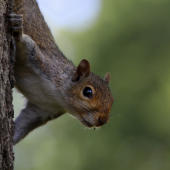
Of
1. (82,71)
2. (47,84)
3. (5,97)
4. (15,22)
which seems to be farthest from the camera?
(82,71)

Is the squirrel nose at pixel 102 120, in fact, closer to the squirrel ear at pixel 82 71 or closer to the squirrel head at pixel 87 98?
the squirrel head at pixel 87 98

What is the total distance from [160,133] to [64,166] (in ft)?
11.2

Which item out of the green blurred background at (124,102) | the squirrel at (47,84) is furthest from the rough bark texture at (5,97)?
the green blurred background at (124,102)

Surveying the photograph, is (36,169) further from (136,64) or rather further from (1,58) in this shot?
(1,58)

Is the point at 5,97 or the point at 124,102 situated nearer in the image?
the point at 5,97

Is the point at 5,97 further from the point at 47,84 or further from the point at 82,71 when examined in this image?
the point at 82,71

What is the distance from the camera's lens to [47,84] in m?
2.79

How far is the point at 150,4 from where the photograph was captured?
35.6 feet

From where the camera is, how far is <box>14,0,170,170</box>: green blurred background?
8.91m

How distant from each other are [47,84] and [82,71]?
498mm

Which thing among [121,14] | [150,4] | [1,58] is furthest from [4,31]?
[150,4]

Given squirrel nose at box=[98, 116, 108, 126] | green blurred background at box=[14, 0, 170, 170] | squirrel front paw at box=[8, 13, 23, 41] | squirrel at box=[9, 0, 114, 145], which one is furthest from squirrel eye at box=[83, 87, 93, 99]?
green blurred background at box=[14, 0, 170, 170]

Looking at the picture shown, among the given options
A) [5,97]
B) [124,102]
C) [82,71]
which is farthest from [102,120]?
[124,102]

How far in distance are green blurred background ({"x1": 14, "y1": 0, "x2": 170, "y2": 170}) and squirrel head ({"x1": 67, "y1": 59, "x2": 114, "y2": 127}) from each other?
5130 mm
